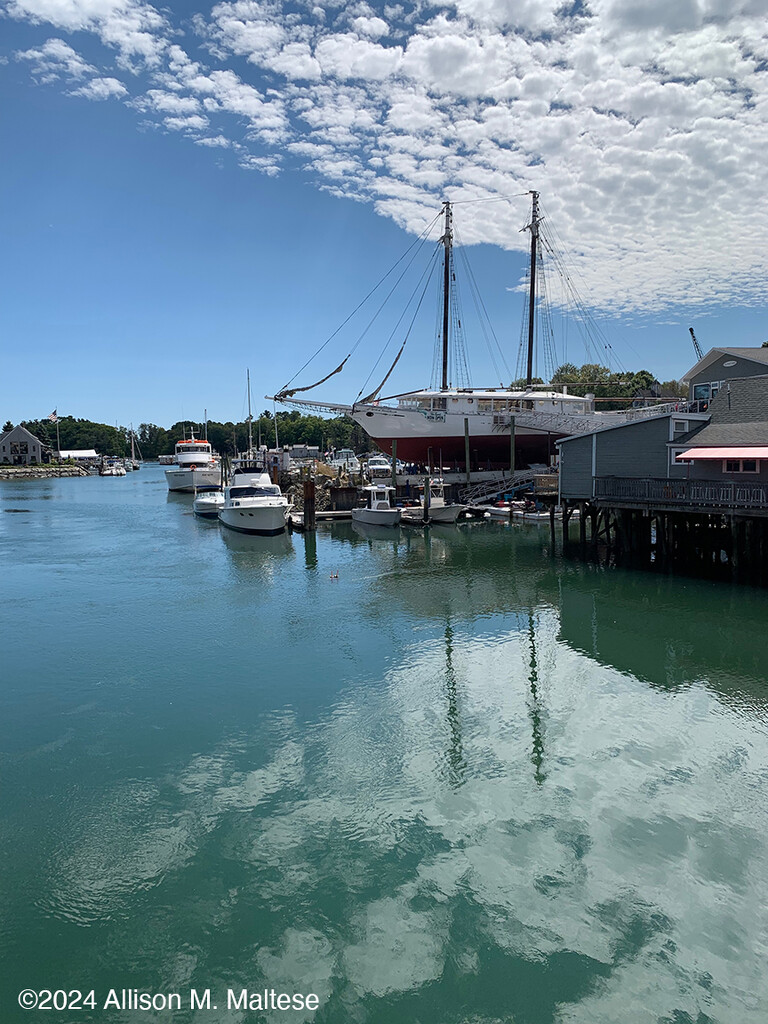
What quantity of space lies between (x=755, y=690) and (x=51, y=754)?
1576 centimetres

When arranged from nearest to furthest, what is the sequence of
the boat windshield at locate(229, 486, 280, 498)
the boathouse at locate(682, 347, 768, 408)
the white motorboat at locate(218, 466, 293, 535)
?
the boathouse at locate(682, 347, 768, 408) < the white motorboat at locate(218, 466, 293, 535) < the boat windshield at locate(229, 486, 280, 498)

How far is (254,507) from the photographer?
41.1m

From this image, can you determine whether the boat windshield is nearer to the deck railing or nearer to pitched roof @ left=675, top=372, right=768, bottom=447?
the deck railing

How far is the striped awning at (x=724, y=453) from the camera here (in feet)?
81.5

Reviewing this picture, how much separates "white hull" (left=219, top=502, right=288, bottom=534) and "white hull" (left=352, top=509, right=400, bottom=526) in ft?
18.9

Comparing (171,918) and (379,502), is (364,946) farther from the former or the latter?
(379,502)

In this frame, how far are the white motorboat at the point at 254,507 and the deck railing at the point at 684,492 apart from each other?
2038cm

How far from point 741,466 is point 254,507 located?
27.6 metres

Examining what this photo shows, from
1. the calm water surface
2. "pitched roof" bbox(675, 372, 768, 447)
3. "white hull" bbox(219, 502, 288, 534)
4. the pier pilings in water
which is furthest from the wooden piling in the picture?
"pitched roof" bbox(675, 372, 768, 447)

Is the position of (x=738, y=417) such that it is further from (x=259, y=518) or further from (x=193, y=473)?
(x=193, y=473)

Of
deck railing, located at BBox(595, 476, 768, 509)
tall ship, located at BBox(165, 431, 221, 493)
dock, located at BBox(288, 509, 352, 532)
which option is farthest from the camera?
tall ship, located at BBox(165, 431, 221, 493)

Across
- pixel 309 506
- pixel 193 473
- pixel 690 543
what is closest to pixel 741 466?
pixel 690 543

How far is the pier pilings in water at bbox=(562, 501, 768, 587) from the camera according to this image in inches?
1007

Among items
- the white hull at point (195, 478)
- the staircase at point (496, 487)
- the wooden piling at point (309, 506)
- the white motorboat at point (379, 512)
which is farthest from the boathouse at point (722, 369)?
the white hull at point (195, 478)
